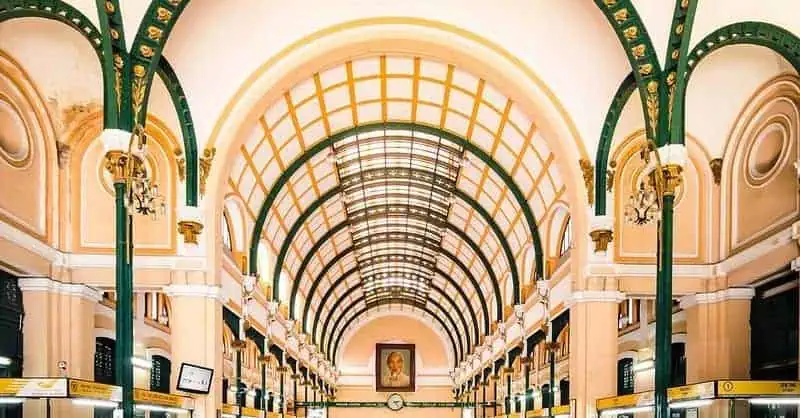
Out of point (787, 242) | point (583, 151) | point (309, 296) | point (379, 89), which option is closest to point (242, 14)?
point (379, 89)

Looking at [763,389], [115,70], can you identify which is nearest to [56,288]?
[115,70]

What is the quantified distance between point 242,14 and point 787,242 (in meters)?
12.0

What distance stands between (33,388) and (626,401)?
36.2ft

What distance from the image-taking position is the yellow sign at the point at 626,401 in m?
15.4

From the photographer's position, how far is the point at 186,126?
18.3 metres

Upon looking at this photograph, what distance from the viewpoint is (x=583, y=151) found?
63.1ft

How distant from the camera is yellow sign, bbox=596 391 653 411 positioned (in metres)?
15.4

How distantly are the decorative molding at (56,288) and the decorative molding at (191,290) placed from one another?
1605mm

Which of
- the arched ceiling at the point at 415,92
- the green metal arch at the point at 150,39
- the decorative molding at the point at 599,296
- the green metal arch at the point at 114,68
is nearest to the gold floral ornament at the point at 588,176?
the arched ceiling at the point at 415,92

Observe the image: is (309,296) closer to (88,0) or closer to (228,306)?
(228,306)

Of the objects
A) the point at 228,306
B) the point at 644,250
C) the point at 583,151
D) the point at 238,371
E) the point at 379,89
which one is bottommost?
the point at 238,371

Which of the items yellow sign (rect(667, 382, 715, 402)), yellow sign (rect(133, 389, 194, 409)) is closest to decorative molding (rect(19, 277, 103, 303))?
yellow sign (rect(133, 389, 194, 409))

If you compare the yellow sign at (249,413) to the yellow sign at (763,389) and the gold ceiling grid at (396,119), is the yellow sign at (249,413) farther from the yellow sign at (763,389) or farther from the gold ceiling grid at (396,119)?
the yellow sign at (763,389)

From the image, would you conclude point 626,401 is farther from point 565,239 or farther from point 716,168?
point 565,239
